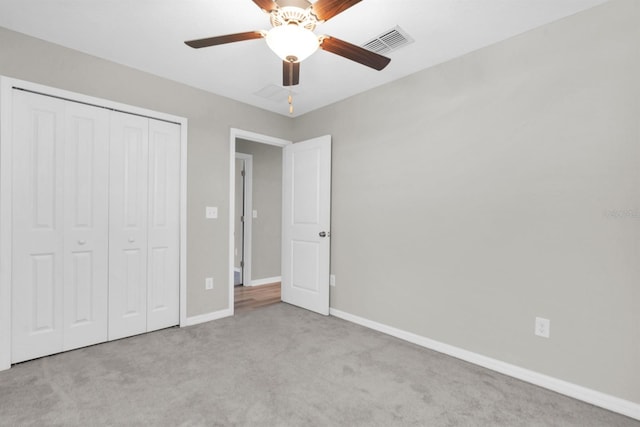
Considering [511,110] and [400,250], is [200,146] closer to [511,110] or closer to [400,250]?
[400,250]

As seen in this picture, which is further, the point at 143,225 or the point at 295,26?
the point at 143,225

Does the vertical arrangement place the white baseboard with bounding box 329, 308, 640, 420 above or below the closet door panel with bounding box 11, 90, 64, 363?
below

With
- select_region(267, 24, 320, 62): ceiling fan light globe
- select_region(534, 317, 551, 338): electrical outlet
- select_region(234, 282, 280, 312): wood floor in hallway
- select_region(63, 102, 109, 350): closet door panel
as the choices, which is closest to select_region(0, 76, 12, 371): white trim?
select_region(63, 102, 109, 350): closet door panel

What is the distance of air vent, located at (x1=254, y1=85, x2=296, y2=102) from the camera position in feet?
10.6

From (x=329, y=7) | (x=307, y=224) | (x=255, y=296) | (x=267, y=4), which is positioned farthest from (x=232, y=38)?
(x=255, y=296)

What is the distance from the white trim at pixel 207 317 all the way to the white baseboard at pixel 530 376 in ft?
5.60

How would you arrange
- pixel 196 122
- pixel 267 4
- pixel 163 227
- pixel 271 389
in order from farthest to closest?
pixel 196 122 → pixel 163 227 → pixel 271 389 → pixel 267 4

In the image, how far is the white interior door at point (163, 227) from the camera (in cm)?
301

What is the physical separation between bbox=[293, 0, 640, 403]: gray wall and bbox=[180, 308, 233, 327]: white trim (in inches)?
61.4

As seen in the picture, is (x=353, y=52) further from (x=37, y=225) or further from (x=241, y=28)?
(x=37, y=225)

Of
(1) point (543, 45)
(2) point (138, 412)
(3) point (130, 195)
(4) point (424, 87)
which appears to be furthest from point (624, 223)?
(3) point (130, 195)

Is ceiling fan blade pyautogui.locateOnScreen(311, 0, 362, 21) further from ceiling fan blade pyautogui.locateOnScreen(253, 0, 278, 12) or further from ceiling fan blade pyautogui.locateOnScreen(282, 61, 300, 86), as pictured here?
ceiling fan blade pyautogui.locateOnScreen(282, 61, 300, 86)

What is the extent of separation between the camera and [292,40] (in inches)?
61.1

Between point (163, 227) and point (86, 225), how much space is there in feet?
2.04
